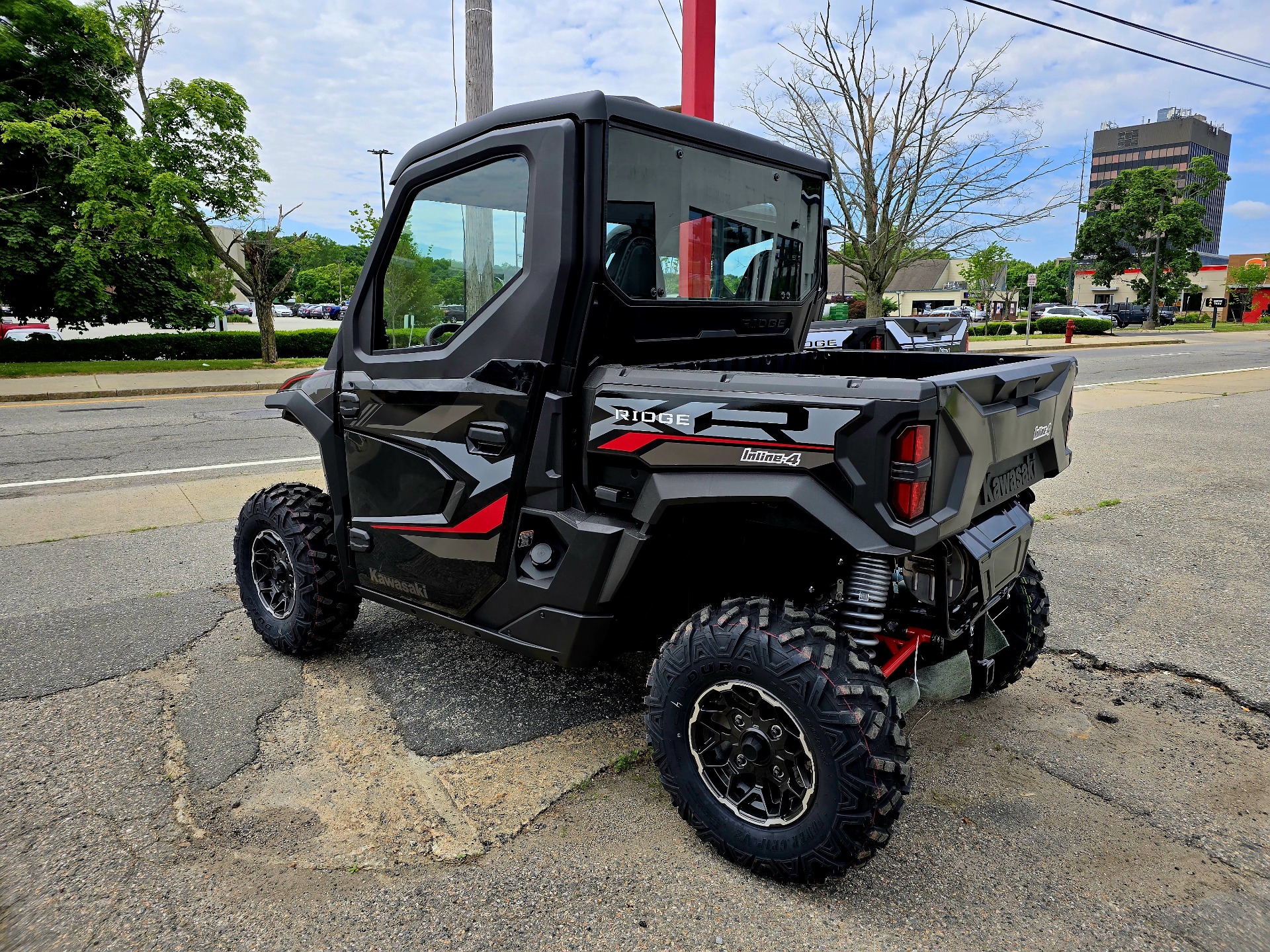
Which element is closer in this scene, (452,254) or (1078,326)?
(452,254)

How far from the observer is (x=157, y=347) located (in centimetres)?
2297

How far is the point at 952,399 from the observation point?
212 cm

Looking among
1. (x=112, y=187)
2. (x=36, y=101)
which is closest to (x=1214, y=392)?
(x=112, y=187)

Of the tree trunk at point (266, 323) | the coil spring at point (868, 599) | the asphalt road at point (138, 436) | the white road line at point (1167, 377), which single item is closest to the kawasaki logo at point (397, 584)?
the coil spring at point (868, 599)

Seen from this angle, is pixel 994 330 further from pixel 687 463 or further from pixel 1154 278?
pixel 687 463

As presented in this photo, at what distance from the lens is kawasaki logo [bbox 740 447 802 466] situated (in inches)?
85.4

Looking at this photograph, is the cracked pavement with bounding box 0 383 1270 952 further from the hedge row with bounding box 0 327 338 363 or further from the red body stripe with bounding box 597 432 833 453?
the hedge row with bounding box 0 327 338 363

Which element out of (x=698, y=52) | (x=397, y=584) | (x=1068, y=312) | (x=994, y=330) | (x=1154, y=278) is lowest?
(x=397, y=584)

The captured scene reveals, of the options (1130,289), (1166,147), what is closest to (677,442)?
(1130,289)

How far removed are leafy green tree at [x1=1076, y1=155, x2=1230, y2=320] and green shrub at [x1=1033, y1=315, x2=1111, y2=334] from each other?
40.1 feet

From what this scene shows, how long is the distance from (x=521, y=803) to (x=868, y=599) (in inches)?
50.7

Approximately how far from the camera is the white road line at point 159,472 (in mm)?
7504

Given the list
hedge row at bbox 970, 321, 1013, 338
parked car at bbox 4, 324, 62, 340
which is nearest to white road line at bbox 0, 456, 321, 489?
parked car at bbox 4, 324, 62, 340

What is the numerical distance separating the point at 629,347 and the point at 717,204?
0.68 m
